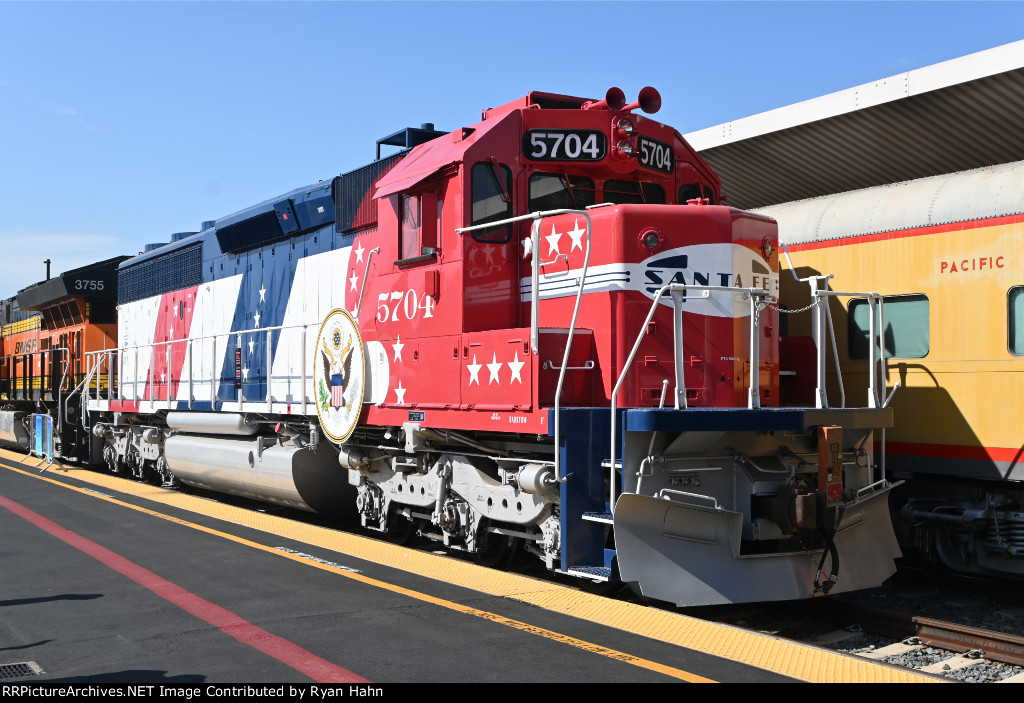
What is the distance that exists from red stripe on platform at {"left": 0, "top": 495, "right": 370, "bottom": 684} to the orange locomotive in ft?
35.0

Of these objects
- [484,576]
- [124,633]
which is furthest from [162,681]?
[484,576]

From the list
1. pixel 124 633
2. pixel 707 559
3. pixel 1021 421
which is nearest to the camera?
pixel 124 633

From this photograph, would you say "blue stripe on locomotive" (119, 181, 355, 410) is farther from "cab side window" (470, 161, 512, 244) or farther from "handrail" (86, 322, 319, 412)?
"cab side window" (470, 161, 512, 244)

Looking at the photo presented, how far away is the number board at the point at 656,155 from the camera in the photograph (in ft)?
25.4

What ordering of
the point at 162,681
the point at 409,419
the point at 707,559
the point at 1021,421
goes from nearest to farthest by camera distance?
the point at 162,681, the point at 707,559, the point at 1021,421, the point at 409,419

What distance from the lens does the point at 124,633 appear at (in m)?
5.34

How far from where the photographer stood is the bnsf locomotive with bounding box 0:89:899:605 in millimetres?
6340

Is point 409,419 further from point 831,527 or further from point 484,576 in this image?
point 831,527

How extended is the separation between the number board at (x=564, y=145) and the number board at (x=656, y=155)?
0.39 m

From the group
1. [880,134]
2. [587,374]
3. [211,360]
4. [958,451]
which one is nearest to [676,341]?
[587,374]

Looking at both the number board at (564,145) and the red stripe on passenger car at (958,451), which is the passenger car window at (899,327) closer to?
the red stripe on passenger car at (958,451)

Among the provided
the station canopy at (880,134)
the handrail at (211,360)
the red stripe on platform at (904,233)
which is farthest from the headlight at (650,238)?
the station canopy at (880,134)

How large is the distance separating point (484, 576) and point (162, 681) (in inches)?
115

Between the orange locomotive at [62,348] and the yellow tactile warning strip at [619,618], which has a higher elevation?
the orange locomotive at [62,348]
